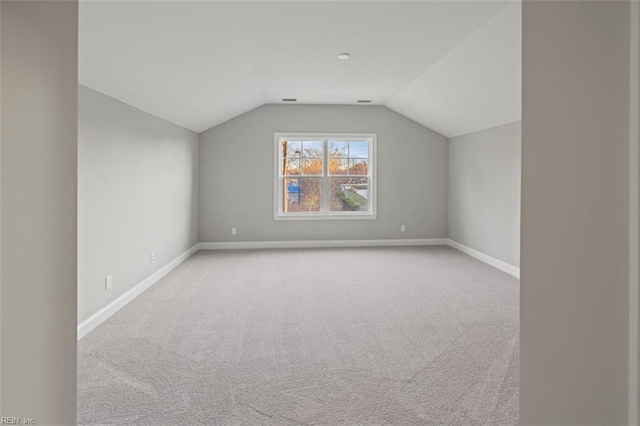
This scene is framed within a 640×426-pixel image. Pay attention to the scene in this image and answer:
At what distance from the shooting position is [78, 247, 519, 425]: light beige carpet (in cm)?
206

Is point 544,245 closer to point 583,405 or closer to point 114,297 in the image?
point 583,405

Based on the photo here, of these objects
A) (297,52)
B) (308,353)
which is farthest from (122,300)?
(297,52)

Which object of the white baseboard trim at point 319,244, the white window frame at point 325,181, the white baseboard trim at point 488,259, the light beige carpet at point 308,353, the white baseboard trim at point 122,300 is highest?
the white window frame at point 325,181

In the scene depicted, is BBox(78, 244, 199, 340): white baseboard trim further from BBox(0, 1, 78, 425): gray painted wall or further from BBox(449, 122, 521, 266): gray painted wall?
BBox(449, 122, 521, 266): gray painted wall

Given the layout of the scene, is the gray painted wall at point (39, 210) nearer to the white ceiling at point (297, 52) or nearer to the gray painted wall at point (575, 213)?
the gray painted wall at point (575, 213)

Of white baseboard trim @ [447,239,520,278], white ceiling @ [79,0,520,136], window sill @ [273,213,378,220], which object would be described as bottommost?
white baseboard trim @ [447,239,520,278]

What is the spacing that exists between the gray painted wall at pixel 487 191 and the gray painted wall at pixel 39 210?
4.97m

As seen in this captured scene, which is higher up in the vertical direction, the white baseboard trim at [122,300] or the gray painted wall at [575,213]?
the gray painted wall at [575,213]

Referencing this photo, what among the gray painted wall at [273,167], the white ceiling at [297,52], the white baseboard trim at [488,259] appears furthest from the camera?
the gray painted wall at [273,167]

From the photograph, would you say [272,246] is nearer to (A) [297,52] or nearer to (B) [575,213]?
(A) [297,52]

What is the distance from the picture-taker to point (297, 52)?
3.96 m

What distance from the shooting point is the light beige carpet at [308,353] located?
206 cm

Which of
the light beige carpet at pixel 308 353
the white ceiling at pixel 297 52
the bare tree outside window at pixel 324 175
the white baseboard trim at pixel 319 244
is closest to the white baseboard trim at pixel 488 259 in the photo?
the light beige carpet at pixel 308 353

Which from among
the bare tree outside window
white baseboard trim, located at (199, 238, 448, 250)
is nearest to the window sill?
the bare tree outside window
